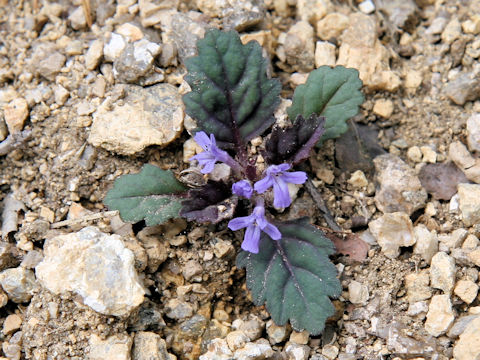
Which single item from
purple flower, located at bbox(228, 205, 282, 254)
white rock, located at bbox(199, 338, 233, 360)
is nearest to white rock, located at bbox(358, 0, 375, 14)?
purple flower, located at bbox(228, 205, 282, 254)

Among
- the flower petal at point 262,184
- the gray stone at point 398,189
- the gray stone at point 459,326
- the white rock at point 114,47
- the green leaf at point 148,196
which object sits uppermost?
the white rock at point 114,47

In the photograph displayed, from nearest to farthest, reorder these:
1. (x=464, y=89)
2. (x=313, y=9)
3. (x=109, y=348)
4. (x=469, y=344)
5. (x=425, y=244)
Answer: (x=469, y=344) < (x=109, y=348) < (x=425, y=244) < (x=464, y=89) < (x=313, y=9)

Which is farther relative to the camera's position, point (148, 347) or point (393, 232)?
point (393, 232)

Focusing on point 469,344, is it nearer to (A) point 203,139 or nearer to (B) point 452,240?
(B) point 452,240

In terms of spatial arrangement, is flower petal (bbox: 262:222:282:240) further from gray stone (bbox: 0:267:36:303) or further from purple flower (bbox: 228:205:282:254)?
gray stone (bbox: 0:267:36:303)

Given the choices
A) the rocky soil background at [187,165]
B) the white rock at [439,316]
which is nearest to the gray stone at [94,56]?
the rocky soil background at [187,165]

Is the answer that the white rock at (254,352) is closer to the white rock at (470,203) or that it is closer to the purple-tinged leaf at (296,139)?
the purple-tinged leaf at (296,139)

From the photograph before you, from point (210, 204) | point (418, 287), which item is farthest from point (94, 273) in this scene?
point (418, 287)
